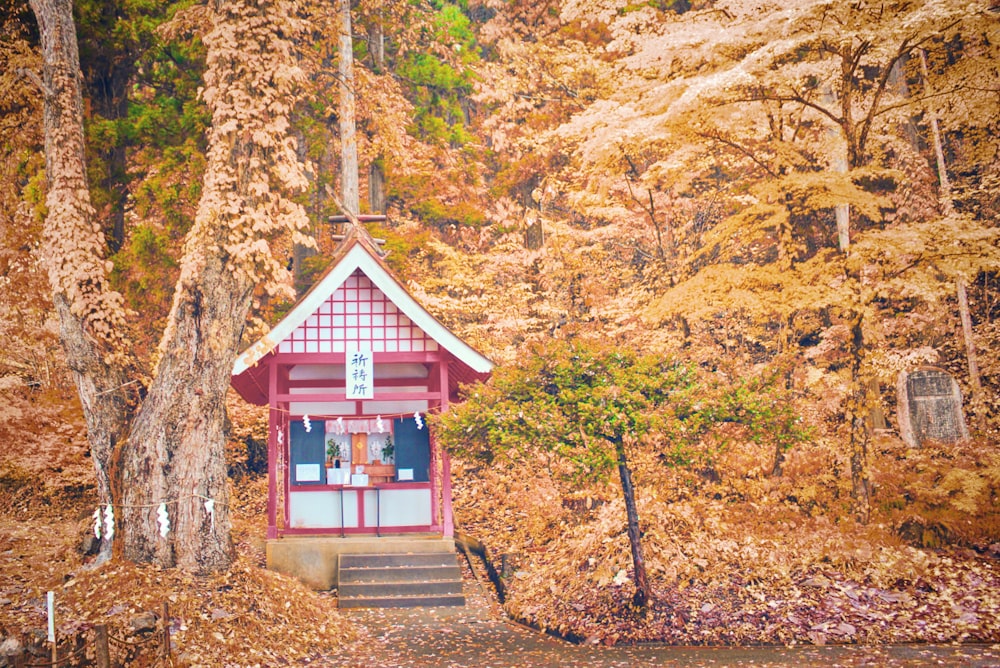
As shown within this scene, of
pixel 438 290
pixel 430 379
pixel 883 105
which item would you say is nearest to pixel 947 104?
pixel 883 105

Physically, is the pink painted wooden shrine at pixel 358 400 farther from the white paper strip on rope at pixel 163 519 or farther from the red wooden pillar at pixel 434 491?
the white paper strip on rope at pixel 163 519

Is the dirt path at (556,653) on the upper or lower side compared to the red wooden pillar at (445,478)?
lower

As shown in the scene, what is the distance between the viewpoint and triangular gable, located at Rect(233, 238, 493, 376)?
11445mm

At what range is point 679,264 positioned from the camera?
14734mm

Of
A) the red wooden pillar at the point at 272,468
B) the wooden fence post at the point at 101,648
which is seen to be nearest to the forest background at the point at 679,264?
the red wooden pillar at the point at 272,468

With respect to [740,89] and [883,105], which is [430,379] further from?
[883,105]

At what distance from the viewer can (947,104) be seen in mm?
11680

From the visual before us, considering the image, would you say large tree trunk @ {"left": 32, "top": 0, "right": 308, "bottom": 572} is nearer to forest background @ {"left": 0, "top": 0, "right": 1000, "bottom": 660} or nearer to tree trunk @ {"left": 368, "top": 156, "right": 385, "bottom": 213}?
forest background @ {"left": 0, "top": 0, "right": 1000, "bottom": 660}

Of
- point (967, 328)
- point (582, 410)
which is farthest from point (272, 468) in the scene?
point (967, 328)

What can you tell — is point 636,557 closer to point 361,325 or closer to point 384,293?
point 384,293

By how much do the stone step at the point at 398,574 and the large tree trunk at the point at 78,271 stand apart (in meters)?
3.46

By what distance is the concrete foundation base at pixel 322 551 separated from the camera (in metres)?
11.6

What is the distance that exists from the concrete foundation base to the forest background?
1750mm

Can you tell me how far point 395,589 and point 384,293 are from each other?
14.1ft
